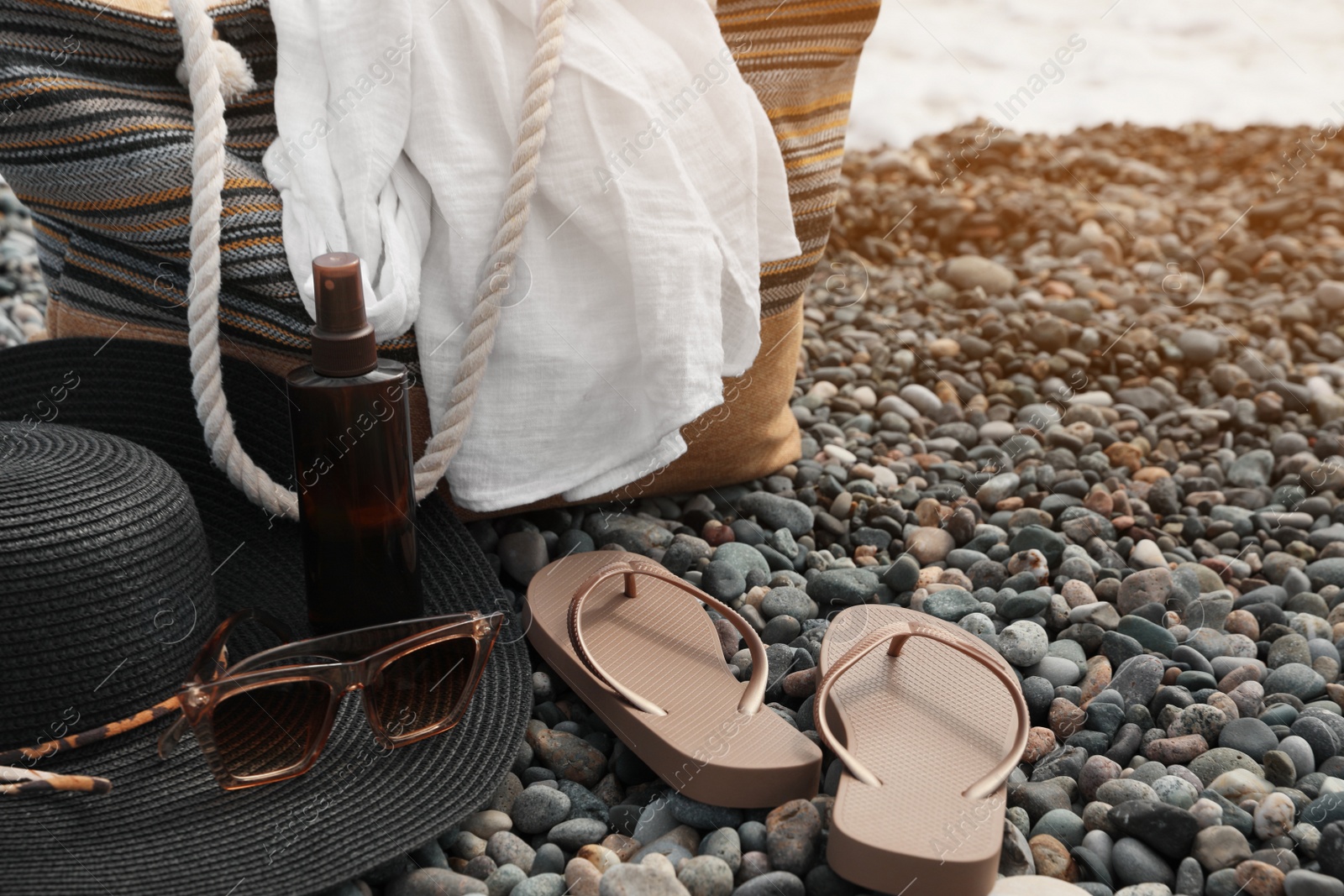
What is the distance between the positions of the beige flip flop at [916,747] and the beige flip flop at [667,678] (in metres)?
0.07

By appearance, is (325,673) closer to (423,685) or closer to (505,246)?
(423,685)

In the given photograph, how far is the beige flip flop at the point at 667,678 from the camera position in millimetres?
1174

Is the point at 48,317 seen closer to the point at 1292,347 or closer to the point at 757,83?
the point at 757,83

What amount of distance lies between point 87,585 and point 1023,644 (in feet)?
3.67

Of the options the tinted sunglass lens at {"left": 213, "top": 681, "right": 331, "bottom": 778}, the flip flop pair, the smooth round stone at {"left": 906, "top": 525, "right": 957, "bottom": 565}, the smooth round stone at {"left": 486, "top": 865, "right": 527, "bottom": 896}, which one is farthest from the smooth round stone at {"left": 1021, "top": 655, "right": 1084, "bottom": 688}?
the tinted sunglass lens at {"left": 213, "top": 681, "right": 331, "bottom": 778}

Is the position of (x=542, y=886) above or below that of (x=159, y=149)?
below

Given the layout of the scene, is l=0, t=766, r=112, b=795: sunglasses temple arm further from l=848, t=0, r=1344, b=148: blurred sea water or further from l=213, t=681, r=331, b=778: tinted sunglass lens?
l=848, t=0, r=1344, b=148: blurred sea water

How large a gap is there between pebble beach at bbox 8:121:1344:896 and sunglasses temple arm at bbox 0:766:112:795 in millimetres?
271

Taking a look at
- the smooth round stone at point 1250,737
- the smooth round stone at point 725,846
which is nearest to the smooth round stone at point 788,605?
the smooth round stone at point 725,846

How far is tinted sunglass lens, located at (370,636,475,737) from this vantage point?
43.7 inches

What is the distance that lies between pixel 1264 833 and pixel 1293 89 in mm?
4964

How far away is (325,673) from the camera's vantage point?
106cm

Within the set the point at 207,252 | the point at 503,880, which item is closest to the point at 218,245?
the point at 207,252

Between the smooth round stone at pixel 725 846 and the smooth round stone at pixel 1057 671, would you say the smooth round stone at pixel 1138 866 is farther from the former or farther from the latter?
the smooth round stone at pixel 725 846
